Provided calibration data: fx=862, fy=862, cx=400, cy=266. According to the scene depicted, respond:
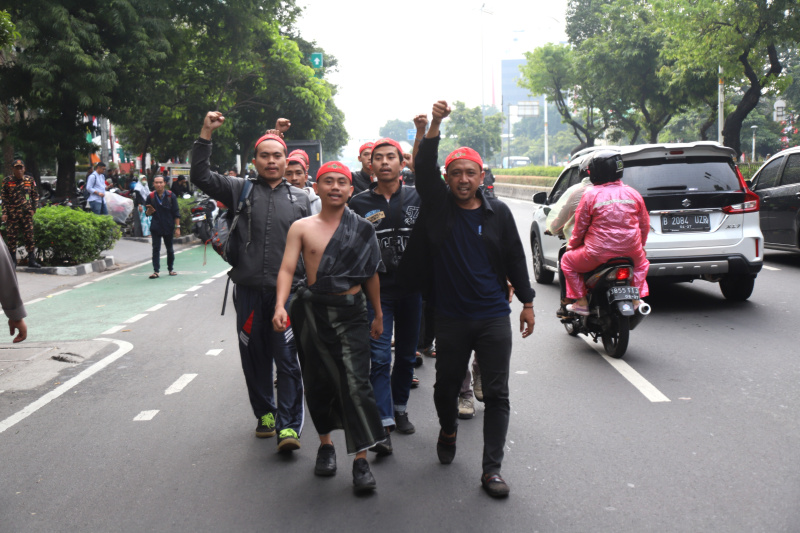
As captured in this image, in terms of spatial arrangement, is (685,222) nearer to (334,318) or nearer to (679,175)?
(679,175)

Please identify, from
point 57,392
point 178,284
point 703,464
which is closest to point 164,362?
point 57,392

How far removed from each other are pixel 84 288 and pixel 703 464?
1175 cm

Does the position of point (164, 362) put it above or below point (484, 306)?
below

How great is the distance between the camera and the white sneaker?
564cm

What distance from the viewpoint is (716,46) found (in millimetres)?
24844

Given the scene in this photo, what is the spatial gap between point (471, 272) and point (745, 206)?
231 inches

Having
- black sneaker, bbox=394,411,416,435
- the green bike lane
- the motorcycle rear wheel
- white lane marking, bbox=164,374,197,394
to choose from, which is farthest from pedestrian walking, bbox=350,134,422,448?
the green bike lane

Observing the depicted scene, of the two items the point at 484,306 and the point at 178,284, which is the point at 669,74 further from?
the point at 484,306

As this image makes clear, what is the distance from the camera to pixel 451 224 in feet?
14.6

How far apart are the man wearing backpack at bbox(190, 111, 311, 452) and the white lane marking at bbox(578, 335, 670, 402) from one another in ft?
8.27

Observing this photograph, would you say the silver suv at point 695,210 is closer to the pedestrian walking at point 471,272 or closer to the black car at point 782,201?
the black car at point 782,201

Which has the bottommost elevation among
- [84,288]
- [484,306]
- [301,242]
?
[84,288]

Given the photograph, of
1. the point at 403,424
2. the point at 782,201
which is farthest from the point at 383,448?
the point at 782,201

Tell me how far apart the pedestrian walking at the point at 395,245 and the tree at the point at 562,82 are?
39.3m
